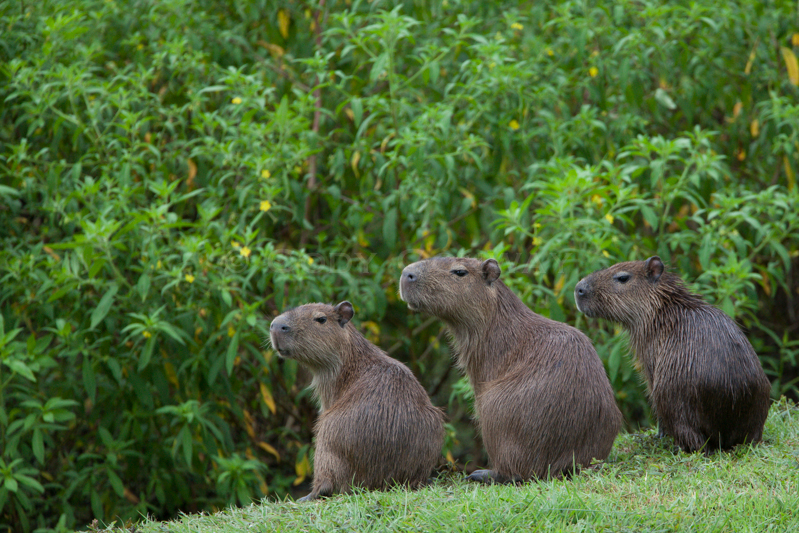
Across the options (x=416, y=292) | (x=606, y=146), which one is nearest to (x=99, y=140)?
(x=416, y=292)

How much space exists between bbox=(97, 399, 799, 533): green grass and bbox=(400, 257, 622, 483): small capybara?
169 millimetres

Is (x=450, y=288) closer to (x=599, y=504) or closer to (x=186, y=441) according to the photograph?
(x=599, y=504)

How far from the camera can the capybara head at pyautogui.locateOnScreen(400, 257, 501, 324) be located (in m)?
4.00

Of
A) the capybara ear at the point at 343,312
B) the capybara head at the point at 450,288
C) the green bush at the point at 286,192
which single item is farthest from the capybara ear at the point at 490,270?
the capybara ear at the point at 343,312

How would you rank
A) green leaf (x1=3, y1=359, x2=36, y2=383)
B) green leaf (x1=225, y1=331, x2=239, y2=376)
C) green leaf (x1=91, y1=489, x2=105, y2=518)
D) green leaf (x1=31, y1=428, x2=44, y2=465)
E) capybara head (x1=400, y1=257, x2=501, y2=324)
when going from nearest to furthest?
capybara head (x1=400, y1=257, x2=501, y2=324) < green leaf (x1=3, y1=359, x2=36, y2=383) < green leaf (x1=31, y1=428, x2=44, y2=465) < green leaf (x1=225, y1=331, x2=239, y2=376) < green leaf (x1=91, y1=489, x2=105, y2=518)

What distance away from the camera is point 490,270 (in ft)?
13.3

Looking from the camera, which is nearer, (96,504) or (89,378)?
(89,378)

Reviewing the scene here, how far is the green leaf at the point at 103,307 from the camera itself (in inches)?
187

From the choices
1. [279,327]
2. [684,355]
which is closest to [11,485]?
[279,327]

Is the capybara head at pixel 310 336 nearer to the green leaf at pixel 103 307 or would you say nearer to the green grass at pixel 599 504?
the green grass at pixel 599 504

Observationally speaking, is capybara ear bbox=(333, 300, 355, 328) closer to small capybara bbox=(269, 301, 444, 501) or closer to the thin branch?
small capybara bbox=(269, 301, 444, 501)

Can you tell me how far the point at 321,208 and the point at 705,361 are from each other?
4107 mm

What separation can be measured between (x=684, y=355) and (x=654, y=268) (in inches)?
19.7

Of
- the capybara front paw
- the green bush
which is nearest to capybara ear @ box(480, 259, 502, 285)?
the green bush
